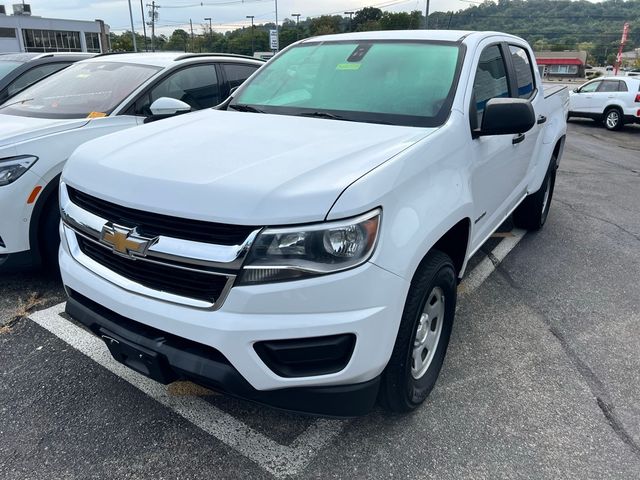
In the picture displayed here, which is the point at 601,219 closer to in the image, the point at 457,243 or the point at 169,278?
the point at 457,243

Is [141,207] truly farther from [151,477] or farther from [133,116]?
[133,116]

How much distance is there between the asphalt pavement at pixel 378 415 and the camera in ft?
7.48

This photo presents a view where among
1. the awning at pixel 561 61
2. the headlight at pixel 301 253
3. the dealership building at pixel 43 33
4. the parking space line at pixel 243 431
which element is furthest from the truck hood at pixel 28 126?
the awning at pixel 561 61

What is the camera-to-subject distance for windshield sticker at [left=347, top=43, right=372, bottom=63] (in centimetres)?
336

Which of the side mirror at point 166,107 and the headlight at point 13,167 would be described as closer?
the headlight at point 13,167

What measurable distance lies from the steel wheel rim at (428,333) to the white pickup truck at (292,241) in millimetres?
12

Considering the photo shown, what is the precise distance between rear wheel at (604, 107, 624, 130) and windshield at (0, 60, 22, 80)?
55.5ft

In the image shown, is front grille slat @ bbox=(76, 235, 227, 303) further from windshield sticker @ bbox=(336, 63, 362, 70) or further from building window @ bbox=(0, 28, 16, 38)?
building window @ bbox=(0, 28, 16, 38)

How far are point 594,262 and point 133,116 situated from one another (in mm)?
4329

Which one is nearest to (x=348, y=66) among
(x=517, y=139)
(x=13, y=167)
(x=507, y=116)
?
(x=507, y=116)

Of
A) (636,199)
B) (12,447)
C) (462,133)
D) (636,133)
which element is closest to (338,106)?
(462,133)

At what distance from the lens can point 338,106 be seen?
3.05m

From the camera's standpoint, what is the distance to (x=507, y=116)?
2.73 meters

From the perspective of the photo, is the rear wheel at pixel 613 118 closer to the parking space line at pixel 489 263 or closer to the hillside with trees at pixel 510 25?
the parking space line at pixel 489 263
